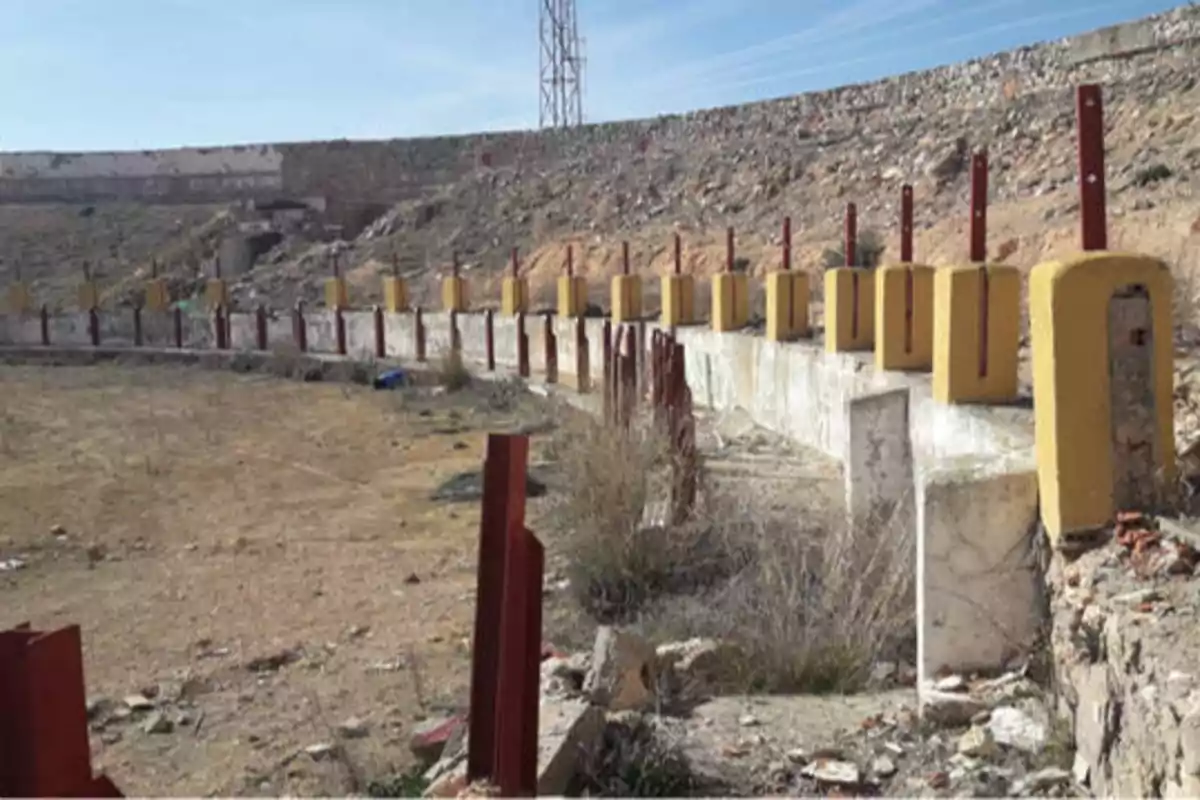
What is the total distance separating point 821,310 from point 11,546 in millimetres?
9659

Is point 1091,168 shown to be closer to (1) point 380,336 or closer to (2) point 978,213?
(2) point 978,213

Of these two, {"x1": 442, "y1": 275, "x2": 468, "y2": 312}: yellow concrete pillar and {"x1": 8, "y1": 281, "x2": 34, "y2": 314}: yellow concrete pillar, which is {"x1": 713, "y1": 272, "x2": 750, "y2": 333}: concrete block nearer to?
{"x1": 442, "y1": 275, "x2": 468, "y2": 312}: yellow concrete pillar

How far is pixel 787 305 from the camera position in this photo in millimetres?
12547

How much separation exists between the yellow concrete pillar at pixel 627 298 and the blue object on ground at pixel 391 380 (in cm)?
504

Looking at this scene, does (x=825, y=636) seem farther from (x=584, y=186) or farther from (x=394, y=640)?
(x=584, y=186)

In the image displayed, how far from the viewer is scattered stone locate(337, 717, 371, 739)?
18.8 ft

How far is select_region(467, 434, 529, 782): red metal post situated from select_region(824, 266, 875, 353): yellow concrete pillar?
23.9ft

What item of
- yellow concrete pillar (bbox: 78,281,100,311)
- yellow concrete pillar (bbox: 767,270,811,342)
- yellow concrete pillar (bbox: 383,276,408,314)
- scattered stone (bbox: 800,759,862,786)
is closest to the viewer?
scattered stone (bbox: 800,759,862,786)

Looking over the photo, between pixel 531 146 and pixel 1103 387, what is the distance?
1567 inches

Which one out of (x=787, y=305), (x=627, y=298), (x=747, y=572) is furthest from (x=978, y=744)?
(x=627, y=298)

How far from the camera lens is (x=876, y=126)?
28.9 m

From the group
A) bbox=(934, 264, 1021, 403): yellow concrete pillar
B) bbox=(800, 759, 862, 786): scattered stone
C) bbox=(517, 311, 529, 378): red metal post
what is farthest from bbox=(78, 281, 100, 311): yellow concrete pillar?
bbox=(800, 759, 862, 786): scattered stone

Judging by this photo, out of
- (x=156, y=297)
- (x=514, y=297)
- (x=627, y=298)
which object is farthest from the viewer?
(x=156, y=297)

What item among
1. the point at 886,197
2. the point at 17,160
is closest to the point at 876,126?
the point at 886,197
